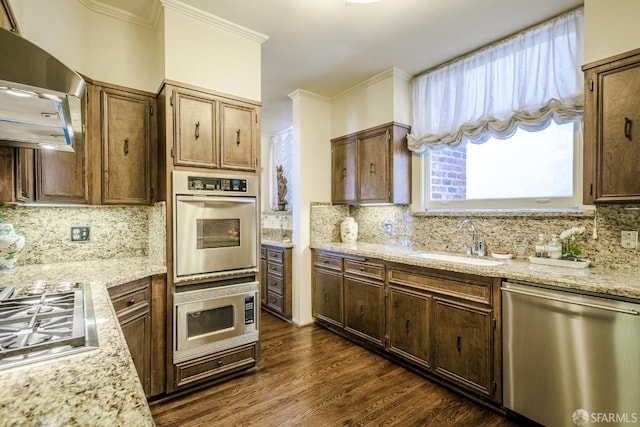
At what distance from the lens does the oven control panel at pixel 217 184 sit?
228cm

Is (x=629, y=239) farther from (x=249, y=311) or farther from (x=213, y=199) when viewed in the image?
(x=213, y=199)

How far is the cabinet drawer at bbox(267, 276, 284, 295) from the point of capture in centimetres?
384

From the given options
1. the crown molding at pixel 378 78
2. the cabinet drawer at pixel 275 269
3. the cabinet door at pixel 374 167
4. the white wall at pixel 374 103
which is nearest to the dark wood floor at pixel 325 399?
the cabinet drawer at pixel 275 269

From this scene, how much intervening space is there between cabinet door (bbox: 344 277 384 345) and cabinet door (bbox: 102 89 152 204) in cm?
199

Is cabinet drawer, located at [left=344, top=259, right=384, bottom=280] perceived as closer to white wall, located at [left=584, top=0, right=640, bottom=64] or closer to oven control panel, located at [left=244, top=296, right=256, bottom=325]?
oven control panel, located at [left=244, top=296, right=256, bottom=325]

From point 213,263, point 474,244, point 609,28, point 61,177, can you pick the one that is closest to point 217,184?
point 213,263

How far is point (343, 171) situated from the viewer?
3719 mm

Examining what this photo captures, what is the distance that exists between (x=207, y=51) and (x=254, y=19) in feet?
1.44

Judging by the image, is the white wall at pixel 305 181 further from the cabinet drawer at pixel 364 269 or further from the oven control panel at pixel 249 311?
the oven control panel at pixel 249 311

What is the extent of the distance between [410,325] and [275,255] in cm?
194

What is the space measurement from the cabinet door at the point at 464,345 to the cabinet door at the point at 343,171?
1686 millimetres

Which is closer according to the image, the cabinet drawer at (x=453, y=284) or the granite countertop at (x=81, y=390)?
the granite countertop at (x=81, y=390)

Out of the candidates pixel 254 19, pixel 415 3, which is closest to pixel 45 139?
pixel 254 19

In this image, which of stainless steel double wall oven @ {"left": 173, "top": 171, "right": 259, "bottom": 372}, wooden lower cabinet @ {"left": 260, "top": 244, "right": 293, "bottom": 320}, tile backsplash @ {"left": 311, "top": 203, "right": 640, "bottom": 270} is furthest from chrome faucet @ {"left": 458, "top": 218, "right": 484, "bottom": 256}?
wooden lower cabinet @ {"left": 260, "top": 244, "right": 293, "bottom": 320}
